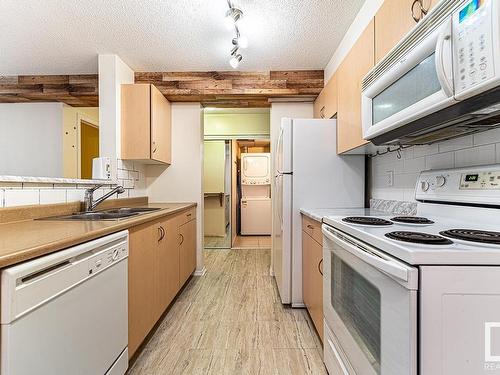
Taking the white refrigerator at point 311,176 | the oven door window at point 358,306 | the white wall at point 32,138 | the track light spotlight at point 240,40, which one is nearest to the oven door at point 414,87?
the oven door window at point 358,306

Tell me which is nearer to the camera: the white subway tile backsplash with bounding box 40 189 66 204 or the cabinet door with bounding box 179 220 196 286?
the white subway tile backsplash with bounding box 40 189 66 204

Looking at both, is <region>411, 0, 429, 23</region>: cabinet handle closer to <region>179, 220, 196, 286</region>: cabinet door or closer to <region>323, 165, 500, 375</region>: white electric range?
<region>323, 165, 500, 375</region>: white electric range

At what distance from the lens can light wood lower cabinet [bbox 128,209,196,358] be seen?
1.50 m

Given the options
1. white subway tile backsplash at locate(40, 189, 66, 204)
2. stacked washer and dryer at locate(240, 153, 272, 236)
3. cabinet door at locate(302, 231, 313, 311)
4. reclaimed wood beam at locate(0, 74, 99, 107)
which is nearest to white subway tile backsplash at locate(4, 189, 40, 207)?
white subway tile backsplash at locate(40, 189, 66, 204)

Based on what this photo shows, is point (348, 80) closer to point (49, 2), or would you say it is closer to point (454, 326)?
point (454, 326)

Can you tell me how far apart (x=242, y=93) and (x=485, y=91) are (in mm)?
2403

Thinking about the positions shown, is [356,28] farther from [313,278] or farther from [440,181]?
[313,278]

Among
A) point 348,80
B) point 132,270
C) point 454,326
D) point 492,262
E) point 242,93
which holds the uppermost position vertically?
point 242,93

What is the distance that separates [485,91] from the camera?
769 millimetres

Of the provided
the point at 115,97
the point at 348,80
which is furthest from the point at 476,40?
the point at 115,97

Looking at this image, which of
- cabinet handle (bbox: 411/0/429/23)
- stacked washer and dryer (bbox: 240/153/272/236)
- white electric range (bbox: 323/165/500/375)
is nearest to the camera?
white electric range (bbox: 323/165/500/375)

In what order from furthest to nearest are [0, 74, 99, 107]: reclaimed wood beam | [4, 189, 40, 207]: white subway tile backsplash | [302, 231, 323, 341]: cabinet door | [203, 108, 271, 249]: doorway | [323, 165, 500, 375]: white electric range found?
1. [203, 108, 271, 249]: doorway
2. [0, 74, 99, 107]: reclaimed wood beam
3. [302, 231, 323, 341]: cabinet door
4. [4, 189, 40, 207]: white subway tile backsplash
5. [323, 165, 500, 375]: white electric range

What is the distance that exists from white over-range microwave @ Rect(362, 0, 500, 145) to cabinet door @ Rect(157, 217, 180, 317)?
1606 millimetres

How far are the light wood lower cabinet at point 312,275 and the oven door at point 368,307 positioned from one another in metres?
0.22
